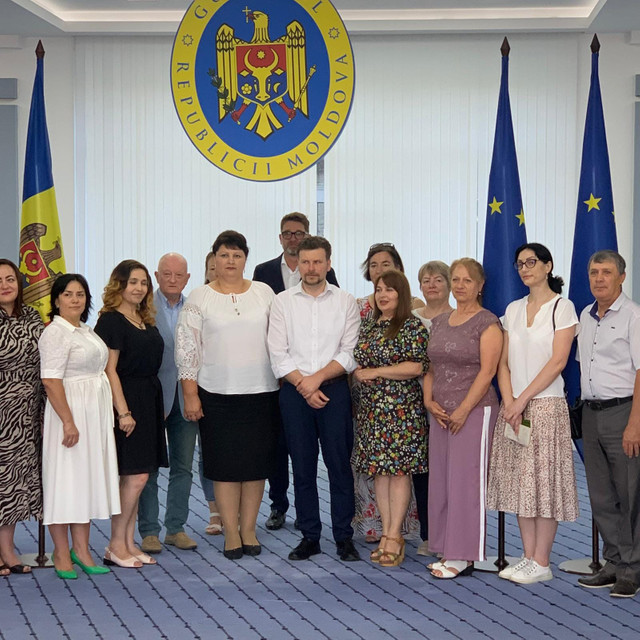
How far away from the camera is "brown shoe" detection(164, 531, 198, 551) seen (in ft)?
16.0

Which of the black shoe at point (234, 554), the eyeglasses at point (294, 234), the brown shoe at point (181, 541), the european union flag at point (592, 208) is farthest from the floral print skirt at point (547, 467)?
the eyeglasses at point (294, 234)

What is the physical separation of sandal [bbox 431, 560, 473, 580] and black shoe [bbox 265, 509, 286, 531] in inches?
47.2

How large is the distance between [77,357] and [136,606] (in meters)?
1.12

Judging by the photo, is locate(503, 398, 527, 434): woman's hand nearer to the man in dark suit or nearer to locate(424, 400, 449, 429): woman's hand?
locate(424, 400, 449, 429): woman's hand

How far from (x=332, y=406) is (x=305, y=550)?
722 millimetres

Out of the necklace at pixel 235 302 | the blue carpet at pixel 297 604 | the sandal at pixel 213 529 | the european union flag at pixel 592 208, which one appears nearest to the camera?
the blue carpet at pixel 297 604

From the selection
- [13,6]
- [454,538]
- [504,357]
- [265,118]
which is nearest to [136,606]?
[454,538]

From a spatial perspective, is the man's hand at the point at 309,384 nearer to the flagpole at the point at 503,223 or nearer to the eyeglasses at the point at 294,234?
the flagpole at the point at 503,223

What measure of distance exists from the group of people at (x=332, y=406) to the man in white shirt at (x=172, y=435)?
0.01m

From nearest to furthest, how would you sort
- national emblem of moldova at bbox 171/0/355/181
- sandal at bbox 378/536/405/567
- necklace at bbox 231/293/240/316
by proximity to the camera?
1. sandal at bbox 378/536/405/567
2. necklace at bbox 231/293/240/316
3. national emblem of moldova at bbox 171/0/355/181

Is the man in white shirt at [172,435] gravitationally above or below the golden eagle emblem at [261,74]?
below

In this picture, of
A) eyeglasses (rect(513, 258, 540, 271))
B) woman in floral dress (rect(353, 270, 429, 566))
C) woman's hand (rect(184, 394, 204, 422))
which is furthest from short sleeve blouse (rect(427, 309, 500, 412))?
woman's hand (rect(184, 394, 204, 422))

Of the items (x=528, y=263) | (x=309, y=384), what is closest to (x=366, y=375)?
(x=309, y=384)

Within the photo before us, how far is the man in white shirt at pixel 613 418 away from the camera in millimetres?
4117
